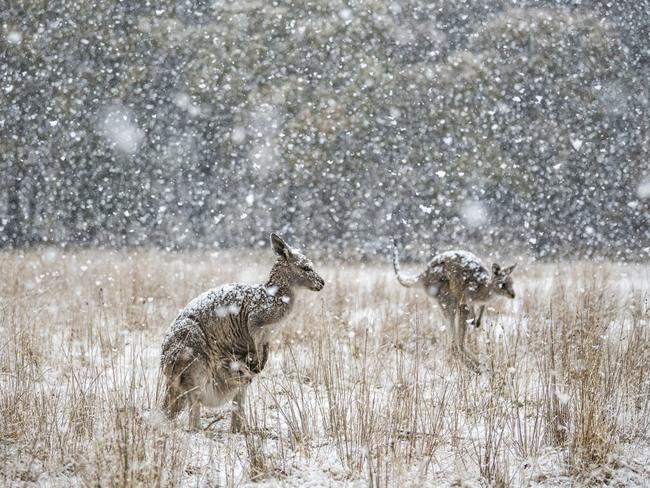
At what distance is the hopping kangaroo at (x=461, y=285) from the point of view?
239 inches

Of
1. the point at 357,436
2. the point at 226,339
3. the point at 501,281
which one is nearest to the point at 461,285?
the point at 501,281

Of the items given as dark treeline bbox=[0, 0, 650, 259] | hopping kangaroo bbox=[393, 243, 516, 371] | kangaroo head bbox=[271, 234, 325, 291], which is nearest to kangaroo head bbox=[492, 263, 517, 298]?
hopping kangaroo bbox=[393, 243, 516, 371]

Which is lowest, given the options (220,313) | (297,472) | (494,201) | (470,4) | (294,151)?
(297,472)

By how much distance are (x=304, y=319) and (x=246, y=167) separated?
61.4ft

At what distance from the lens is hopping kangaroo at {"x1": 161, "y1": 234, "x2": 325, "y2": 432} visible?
328 cm

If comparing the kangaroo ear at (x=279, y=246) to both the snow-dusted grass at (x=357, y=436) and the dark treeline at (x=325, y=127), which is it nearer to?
the snow-dusted grass at (x=357, y=436)

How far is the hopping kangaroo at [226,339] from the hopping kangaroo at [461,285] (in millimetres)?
2724

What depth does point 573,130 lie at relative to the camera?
23.8 metres

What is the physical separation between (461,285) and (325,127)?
18.9 meters

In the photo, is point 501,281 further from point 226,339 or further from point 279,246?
point 226,339

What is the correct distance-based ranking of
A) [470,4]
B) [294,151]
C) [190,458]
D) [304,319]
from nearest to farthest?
[190,458]
[304,319]
[294,151]
[470,4]

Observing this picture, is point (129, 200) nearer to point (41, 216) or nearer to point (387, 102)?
point (41, 216)

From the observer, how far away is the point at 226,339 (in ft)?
11.3

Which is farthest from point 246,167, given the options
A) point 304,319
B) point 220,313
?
point 220,313
